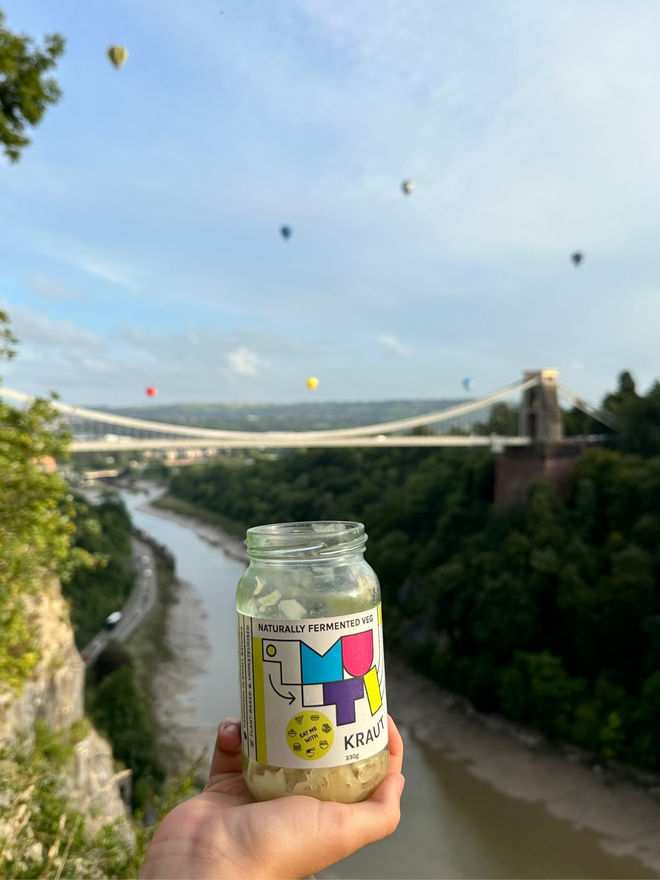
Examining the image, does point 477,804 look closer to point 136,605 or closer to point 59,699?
point 59,699

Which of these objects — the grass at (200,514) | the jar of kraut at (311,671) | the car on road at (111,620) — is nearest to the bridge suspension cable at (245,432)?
the car on road at (111,620)

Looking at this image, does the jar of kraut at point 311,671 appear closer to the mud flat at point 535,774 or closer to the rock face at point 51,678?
the rock face at point 51,678

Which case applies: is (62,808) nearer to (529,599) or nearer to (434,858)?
(434,858)

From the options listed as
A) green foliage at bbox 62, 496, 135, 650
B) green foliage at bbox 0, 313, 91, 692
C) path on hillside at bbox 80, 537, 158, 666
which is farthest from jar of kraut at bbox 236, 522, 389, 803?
path on hillside at bbox 80, 537, 158, 666

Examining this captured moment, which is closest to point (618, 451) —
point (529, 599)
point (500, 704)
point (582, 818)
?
point (529, 599)

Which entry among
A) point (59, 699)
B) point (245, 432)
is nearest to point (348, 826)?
point (59, 699)

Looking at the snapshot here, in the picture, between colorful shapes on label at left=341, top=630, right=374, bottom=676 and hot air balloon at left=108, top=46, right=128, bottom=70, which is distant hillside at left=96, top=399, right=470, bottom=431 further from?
colorful shapes on label at left=341, top=630, right=374, bottom=676
